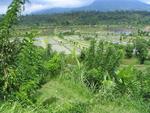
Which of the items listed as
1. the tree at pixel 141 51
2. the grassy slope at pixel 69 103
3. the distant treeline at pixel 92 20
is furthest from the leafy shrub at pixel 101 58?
the distant treeline at pixel 92 20

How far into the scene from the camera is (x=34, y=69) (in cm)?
1000

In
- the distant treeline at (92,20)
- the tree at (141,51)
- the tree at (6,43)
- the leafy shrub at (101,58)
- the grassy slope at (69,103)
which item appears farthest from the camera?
the distant treeline at (92,20)

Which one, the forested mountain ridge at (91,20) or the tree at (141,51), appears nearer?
the tree at (141,51)

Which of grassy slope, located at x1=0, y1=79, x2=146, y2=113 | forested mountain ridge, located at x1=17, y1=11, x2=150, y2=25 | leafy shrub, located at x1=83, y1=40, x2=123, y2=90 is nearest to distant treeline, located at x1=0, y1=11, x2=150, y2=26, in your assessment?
forested mountain ridge, located at x1=17, y1=11, x2=150, y2=25

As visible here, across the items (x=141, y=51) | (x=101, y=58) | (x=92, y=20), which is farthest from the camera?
(x=92, y=20)

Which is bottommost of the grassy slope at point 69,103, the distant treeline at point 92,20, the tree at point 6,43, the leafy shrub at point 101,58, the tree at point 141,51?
the distant treeline at point 92,20

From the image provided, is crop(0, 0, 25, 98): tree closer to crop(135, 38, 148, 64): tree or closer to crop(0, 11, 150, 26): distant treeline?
crop(135, 38, 148, 64): tree

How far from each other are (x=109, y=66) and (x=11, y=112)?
23.3 m

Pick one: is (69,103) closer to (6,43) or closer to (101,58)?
(6,43)

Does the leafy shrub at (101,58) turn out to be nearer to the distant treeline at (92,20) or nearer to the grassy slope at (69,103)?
the grassy slope at (69,103)

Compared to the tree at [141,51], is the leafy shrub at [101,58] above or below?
above

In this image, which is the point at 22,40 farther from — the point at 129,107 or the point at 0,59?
the point at 129,107

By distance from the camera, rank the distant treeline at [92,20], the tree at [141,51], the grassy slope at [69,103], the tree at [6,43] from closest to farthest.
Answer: the grassy slope at [69,103] → the tree at [6,43] → the tree at [141,51] → the distant treeline at [92,20]

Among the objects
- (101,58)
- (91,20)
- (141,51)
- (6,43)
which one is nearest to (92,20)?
(91,20)
